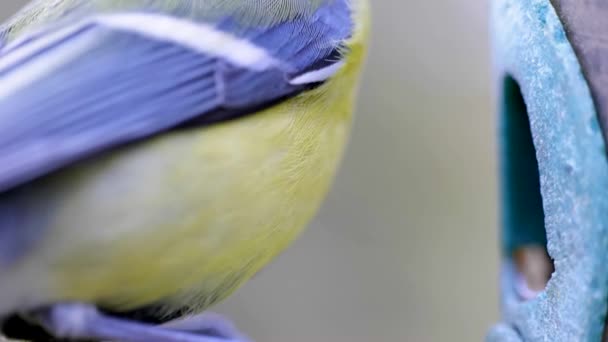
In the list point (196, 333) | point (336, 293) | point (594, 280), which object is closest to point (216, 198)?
point (196, 333)

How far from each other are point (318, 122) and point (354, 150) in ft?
7.79

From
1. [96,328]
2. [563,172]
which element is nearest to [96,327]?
[96,328]

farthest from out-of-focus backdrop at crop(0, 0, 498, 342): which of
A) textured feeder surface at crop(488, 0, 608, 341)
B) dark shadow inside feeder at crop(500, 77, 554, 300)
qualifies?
textured feeder surface at crop(488, 0, 608, 341)

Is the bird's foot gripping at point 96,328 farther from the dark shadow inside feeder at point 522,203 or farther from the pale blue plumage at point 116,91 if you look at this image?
the dark shadow inside feeder at point 522,203

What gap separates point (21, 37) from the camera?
1510mm

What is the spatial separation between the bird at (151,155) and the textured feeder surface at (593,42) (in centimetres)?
41

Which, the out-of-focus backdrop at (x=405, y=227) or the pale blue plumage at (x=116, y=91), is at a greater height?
the pale blue plumage at (x=116, y=91)

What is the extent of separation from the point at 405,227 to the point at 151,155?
2.59 metres

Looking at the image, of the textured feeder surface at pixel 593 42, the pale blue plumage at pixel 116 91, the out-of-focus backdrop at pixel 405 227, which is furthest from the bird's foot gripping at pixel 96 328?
the out-of-focus backdrop at pixel 405 227

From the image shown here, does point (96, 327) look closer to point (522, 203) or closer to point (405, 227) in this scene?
point (522, 203)

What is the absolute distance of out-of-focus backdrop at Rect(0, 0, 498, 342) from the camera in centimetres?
380

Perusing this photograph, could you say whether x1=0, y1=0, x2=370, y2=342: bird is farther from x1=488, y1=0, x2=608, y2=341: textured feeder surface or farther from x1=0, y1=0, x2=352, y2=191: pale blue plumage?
x1=488, y1=0, x2=608, y2=341: textured feeder surface

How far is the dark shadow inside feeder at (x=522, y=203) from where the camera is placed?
182cm

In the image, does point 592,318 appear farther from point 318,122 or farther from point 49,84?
point 49,84
